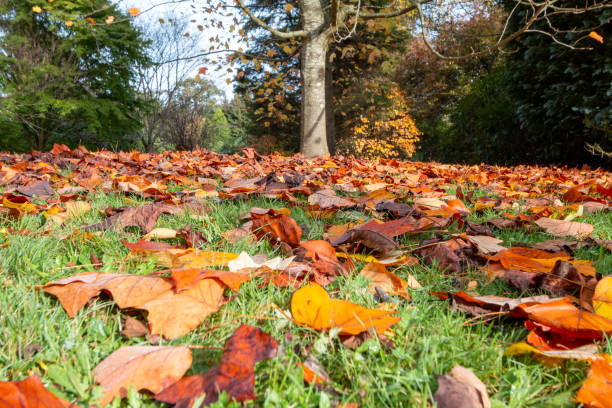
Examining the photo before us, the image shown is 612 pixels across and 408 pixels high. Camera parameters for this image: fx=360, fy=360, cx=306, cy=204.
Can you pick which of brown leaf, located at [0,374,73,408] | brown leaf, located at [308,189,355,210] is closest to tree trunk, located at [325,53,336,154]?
brown leaf, located at [308,189,355,210]

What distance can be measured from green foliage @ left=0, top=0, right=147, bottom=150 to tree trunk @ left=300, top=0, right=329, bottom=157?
749 cm

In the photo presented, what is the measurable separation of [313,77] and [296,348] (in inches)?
239

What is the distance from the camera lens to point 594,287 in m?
1.03

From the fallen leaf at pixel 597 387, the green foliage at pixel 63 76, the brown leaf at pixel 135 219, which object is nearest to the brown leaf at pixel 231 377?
the fallen leaf at pixel 597 387

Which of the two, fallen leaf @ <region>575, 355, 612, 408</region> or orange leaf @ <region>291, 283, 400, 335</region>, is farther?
orange leaf @ <region>291, 283, 400, 335</region>

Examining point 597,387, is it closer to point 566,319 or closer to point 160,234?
point 566,319

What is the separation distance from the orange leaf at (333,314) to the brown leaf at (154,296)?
21cm

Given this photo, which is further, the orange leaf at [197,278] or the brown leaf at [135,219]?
the brown leaf at [135,219]

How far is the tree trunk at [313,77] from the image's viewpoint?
630 centimetres

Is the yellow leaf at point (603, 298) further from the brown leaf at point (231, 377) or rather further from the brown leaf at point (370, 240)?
the brown leaf at point (231, 377)

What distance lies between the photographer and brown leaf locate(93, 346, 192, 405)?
638 millimetres

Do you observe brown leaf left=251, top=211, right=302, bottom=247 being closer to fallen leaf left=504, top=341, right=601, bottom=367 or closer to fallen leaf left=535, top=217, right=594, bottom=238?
fallen leaf left=504, top=341, right=601, bottom=367

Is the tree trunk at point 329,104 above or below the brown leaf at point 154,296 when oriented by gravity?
above

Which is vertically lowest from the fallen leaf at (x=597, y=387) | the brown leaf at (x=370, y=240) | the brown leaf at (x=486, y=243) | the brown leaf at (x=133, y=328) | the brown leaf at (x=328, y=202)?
the fallen leaf at (x=597, y=387)
